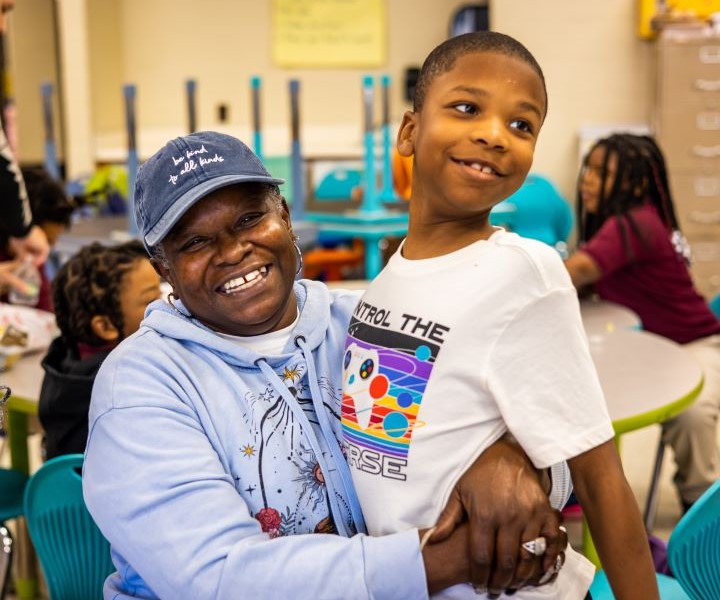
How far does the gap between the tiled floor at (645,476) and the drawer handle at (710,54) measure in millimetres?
2687

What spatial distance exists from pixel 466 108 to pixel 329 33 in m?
6.81

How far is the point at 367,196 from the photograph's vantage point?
487 centimetres

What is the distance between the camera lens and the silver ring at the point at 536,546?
1.09 metres

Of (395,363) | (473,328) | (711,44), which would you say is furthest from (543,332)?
(711,44)

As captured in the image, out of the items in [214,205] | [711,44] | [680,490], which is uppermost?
[711,44]

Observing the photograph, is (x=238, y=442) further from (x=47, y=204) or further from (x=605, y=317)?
(x=47, y=204)

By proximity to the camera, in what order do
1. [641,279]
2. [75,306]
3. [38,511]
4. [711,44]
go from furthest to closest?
[711,44], [641,279], [75,306], [38,511]

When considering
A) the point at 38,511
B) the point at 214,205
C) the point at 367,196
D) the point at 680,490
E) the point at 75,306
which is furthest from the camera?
the point at 367,196

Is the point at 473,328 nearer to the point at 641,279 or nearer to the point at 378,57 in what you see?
the point at 641,279

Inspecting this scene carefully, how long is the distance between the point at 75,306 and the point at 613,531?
1525mm

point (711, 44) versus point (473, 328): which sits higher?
point (711, 44)

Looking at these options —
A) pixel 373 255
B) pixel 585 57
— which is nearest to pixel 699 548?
pixel 373 255

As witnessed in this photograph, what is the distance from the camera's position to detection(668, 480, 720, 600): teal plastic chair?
1530mm

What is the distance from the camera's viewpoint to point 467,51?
1177 millimetres
